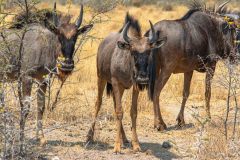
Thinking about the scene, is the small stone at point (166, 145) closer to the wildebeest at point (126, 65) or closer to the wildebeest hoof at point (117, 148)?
the wildebeest at point (126, 65)

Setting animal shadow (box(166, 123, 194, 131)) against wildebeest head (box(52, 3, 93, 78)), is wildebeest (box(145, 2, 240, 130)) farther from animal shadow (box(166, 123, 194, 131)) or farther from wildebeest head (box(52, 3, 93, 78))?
wildebeest head (box(52, 3, 93, 78))

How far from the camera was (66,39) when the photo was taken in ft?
29.1

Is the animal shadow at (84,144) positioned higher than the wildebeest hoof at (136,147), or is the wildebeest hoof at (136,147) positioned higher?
the wildebeest hoof at (136,147)

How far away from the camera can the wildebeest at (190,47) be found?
10.7 meters

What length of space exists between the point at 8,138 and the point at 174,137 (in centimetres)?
421

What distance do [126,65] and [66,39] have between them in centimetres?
103

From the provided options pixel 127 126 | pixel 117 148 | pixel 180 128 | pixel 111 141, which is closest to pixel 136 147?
pixel 117 148

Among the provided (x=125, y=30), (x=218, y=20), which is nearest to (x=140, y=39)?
(x=125, y=30)

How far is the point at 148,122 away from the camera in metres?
11.2

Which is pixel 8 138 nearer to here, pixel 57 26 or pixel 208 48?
pixel 57 26

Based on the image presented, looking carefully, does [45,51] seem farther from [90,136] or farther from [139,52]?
[139,52]

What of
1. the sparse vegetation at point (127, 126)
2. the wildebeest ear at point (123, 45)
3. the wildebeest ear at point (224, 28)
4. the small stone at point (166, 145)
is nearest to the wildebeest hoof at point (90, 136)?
the sparse vegetation at point (127, 126)

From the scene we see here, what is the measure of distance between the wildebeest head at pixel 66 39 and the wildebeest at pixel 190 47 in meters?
1.83

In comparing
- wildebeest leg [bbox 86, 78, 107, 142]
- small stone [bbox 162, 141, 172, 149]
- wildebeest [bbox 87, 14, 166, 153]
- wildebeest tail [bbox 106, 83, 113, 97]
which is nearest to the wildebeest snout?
wildebeest [bbox 87, 14, 166, 153]
